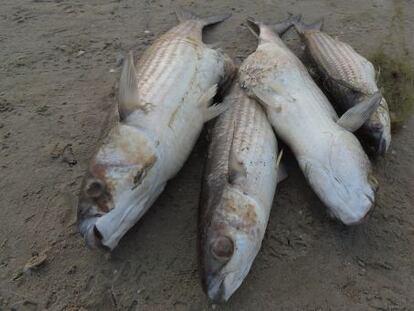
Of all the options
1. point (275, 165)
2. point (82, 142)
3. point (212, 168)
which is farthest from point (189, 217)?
point (82, 142)

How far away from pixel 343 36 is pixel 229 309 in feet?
13.8

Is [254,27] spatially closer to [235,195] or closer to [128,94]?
[128,94]

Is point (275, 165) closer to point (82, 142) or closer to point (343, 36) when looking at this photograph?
point (82, 142)

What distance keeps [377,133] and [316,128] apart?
22.3 inches

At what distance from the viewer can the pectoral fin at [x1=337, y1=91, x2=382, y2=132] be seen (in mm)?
3992

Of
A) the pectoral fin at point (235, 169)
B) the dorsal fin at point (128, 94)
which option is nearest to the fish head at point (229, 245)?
the pectoral fin at point (235, 169)

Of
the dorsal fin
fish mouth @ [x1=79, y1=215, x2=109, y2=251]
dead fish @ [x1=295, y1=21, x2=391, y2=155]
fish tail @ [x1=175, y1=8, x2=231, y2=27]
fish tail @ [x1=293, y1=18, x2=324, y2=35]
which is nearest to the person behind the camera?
fish mouth @ [x1=79, y1=215, x2=109, y2=251]

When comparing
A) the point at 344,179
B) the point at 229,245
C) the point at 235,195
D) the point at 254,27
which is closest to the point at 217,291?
the point at 229,245

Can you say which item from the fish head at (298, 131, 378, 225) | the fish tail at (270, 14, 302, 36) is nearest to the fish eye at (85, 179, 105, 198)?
the fish head at (298, 131, 378, 225)

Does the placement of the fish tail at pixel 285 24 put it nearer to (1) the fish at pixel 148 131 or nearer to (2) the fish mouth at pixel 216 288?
(1) the fish at pixel 148 131

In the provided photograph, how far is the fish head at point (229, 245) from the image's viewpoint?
10.3 feet

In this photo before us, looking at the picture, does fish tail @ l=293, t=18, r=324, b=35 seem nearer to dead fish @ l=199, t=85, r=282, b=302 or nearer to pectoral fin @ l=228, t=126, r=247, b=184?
dead fish @ l=199, t=85, r=282, b=302

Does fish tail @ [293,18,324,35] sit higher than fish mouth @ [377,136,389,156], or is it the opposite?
fish tail @ [293,18,324,35]

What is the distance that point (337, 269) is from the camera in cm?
352
